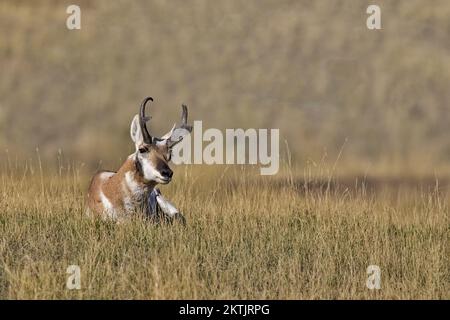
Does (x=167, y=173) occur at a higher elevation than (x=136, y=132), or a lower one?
lower

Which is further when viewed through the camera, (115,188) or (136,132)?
(115,188)

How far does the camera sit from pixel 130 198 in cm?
1593

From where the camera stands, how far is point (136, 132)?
15.9 metres

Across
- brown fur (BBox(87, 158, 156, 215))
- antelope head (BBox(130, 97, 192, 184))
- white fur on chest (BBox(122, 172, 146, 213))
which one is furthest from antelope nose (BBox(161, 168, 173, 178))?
white fur on chest (BBox(122, 172, 146, 213))

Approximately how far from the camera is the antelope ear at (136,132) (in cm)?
1583

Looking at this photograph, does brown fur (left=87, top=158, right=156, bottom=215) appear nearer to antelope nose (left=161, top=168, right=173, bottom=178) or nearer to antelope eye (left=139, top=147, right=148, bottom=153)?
antelope eye (left=139, top=147, right=148, bottom=153)

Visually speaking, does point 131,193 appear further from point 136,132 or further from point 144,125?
point 144,125

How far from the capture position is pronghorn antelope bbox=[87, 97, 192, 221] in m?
15.7

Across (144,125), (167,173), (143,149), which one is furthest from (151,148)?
(167,173)

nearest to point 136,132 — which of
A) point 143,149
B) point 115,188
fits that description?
point 143,149

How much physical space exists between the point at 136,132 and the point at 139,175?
65 cm
